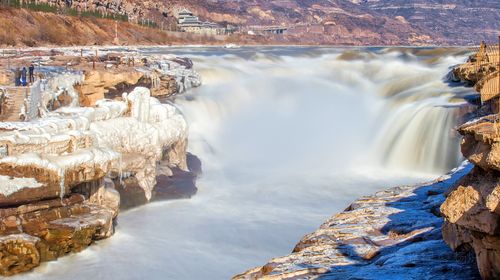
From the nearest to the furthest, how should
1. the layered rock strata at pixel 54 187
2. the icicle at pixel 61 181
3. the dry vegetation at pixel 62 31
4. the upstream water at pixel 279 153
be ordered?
the layered rock strata at pixel 54 187, the icicle at pixel 61 181, the upstream water at pixel 279 153, the dry vegetation at pixel 62 31

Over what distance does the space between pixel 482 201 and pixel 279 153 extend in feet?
60.5

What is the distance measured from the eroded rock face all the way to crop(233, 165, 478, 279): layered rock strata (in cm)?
69

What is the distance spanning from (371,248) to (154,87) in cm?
1600

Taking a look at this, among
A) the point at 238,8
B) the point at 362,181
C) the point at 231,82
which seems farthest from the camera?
the point at 238,8

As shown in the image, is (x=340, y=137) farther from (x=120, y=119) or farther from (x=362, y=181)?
(x=120, y=119)

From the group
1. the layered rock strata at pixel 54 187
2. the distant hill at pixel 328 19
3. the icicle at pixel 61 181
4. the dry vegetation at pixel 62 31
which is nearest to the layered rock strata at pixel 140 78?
the layered rock strata at pixel 54 187

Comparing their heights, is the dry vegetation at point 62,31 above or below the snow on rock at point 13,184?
above

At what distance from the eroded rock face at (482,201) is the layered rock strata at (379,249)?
0.69 m

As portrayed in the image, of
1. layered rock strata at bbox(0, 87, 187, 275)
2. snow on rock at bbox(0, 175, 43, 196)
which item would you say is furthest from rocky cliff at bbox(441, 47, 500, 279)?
snow on rock at bbox(0, 175, 43, 196)

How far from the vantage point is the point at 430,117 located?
20.7 meters

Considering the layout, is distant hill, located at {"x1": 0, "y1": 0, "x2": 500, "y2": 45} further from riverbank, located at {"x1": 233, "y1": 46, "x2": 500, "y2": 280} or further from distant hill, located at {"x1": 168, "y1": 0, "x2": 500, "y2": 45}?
riverbank, located at {"x1": 233, "y1": 46, "x2": 500, "y2": 280}

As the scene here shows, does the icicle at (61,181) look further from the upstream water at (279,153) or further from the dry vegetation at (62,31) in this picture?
the dry vegetation at (62,31)

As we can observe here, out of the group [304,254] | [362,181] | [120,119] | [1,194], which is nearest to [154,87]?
[120,119]

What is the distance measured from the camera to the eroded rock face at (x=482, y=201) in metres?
5.16
